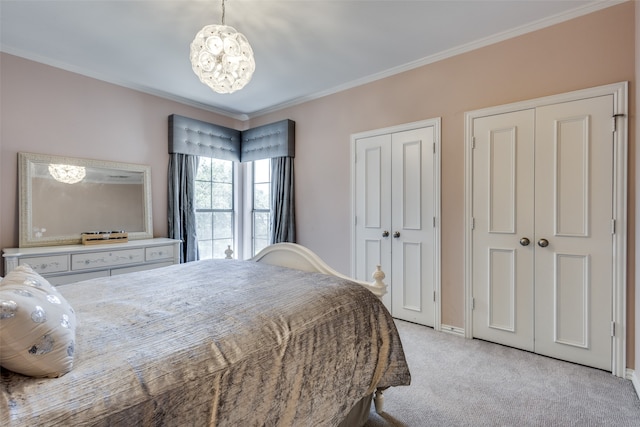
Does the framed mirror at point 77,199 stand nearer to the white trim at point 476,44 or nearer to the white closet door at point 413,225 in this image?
the white trim at point 476,44

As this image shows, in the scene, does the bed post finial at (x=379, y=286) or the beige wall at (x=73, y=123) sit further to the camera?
the beige wall at (x=73, y=123)

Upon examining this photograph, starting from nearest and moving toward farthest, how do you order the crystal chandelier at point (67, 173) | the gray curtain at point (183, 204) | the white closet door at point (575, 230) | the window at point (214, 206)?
1. the white closet door at point (575, 230)
2. the crystal chandelier at point (67, 173)
3. the gray curtain at point (183, 204)
4. the window at point (214, 206)

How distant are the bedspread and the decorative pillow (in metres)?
0.04

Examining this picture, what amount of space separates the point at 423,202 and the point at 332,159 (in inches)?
48.9

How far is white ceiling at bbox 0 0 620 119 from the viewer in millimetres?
2146

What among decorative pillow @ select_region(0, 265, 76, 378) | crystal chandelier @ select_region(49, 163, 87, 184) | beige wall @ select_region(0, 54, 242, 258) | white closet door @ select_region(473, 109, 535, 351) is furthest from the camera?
crystal chandelier @ select_region(49, 163, 87, 184)

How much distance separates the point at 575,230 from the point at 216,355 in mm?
2580

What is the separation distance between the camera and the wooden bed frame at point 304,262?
1730 millimetres

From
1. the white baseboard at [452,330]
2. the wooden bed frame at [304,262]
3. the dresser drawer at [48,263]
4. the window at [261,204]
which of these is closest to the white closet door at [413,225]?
the white baseboard at [452,330]

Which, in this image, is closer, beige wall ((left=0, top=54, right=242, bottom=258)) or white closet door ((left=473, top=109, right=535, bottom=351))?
white closet door ((left=473, top=109, right=535, bottom=351))

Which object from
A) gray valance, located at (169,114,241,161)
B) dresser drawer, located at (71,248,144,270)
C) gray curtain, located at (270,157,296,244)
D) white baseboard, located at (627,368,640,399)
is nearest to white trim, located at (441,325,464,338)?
white baseboard, located at (627,368,640,399)

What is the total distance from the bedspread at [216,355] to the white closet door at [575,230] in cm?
156

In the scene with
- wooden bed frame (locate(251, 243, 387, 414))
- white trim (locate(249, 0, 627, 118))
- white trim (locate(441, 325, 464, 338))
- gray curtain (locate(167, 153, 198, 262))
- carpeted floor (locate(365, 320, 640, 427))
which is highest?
white trim (locate(249, 0, 627, 118))

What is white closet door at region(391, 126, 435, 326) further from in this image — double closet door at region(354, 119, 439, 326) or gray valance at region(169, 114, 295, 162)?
gray valance at region(169, 114, 295, 162)
